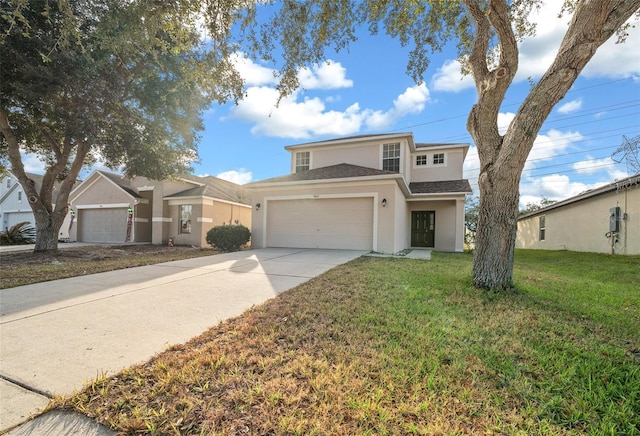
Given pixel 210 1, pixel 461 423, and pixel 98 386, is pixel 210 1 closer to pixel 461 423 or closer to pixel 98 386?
pixel 98 386

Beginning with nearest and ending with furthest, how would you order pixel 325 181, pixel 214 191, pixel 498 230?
pixel 498 230 < pixel 325 181 < pixel 214 191

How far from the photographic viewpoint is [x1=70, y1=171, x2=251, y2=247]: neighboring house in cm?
1578

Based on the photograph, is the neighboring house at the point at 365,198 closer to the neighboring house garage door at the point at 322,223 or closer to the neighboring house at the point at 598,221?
the neighboring house garage door at the point at 322,223

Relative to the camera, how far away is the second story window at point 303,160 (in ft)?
50.5

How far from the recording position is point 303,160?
15.5m

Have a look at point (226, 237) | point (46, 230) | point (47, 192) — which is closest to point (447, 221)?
point (226, 237)

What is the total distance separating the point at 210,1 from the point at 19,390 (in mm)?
6567

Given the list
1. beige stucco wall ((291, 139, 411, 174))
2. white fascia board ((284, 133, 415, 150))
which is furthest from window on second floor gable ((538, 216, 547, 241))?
white fascia board ((284, 133, 415, 150))

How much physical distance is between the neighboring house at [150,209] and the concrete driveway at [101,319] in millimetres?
9528

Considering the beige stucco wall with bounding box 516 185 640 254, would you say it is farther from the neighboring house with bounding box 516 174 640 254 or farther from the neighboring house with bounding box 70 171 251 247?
the neighboring house with bounding box 70 171 251 247

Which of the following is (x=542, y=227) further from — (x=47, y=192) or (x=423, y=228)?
(x=47, y=192)

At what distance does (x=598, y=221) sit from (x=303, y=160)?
1392cm

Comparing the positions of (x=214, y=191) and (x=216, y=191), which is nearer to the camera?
(x=214, y=191)

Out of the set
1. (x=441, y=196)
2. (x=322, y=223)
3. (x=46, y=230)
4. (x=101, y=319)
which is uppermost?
(x=441, y=196)
